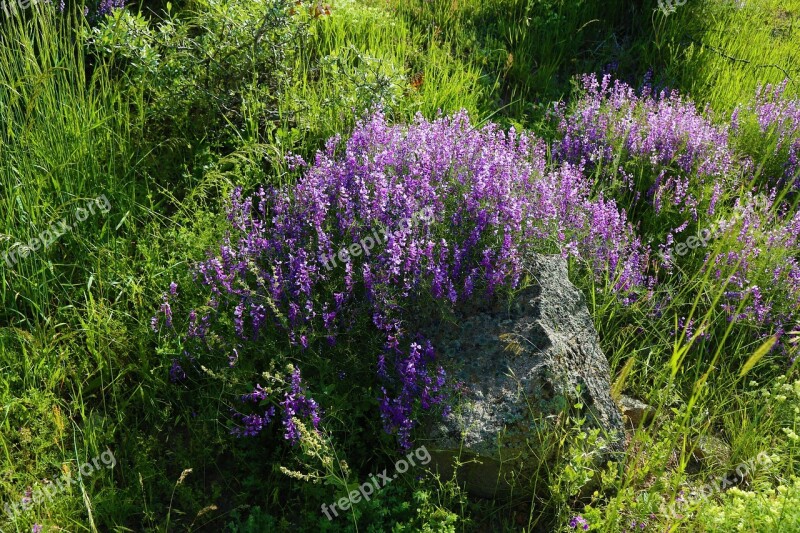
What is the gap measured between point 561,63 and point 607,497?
Result: 4.06 metres

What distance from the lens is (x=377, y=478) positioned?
3033mm

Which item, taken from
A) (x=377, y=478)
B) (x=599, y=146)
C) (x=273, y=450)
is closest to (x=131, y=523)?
(x=273, y=450)
